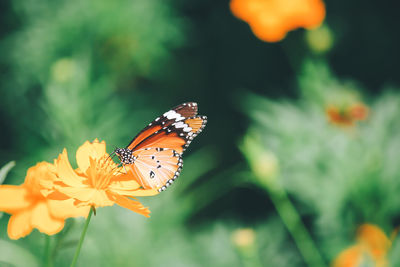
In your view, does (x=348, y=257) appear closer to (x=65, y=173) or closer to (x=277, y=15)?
(x=65, y=173)

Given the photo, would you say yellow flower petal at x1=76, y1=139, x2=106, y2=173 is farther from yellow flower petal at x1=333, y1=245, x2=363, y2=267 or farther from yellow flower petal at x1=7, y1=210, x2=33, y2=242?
yellow flower petal at x1=333, y1=245, x2=363, y2=267

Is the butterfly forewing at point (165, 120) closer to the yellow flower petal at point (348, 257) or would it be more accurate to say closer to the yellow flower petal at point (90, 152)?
the yellow flower petal at point (90, 152)

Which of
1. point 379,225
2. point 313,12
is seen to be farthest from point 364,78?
point 379,225

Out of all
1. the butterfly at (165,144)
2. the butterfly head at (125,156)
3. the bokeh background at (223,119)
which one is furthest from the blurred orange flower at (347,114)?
the butterfly head at (125,156)

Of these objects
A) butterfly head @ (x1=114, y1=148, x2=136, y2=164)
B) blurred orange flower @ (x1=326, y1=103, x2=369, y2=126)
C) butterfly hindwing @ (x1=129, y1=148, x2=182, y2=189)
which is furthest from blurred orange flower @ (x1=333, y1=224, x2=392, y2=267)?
butterfly head @ (x1=114, y1=148, x2=136, y2=164)

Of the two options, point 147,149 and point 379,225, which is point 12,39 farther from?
point 379,225

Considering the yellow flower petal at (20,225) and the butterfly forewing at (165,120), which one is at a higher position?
the butterfly forewing at (165,120)
